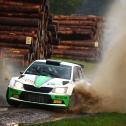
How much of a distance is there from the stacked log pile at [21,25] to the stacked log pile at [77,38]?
15.0 meters

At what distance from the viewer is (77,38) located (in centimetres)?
4631

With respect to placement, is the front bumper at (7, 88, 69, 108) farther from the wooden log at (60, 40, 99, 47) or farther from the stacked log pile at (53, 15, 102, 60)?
the wooden log at (60, 40, 99, 47)

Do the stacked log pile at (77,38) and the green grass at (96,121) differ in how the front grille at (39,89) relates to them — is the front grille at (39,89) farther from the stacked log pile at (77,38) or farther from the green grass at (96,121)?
the stacked log pile at (77,38)

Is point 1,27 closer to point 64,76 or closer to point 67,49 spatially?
point 64,76

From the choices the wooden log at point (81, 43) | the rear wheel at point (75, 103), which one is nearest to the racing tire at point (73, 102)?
the rear wheel at point (75, 103)

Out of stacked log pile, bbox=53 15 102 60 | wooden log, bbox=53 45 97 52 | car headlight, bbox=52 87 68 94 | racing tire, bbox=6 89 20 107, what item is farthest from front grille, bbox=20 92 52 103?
wooden log, bbox=53 45 97 52

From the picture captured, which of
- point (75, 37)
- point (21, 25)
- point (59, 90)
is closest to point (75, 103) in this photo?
point (59, 90)

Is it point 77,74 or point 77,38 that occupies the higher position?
point 77,38

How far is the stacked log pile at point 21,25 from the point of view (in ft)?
89.4

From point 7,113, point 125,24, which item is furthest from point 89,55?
point 7,113

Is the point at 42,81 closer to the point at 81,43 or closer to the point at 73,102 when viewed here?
the point at 73,102

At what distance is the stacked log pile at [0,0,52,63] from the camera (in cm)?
2725

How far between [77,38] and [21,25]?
18.5 meters

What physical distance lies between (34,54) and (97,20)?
20080mm
